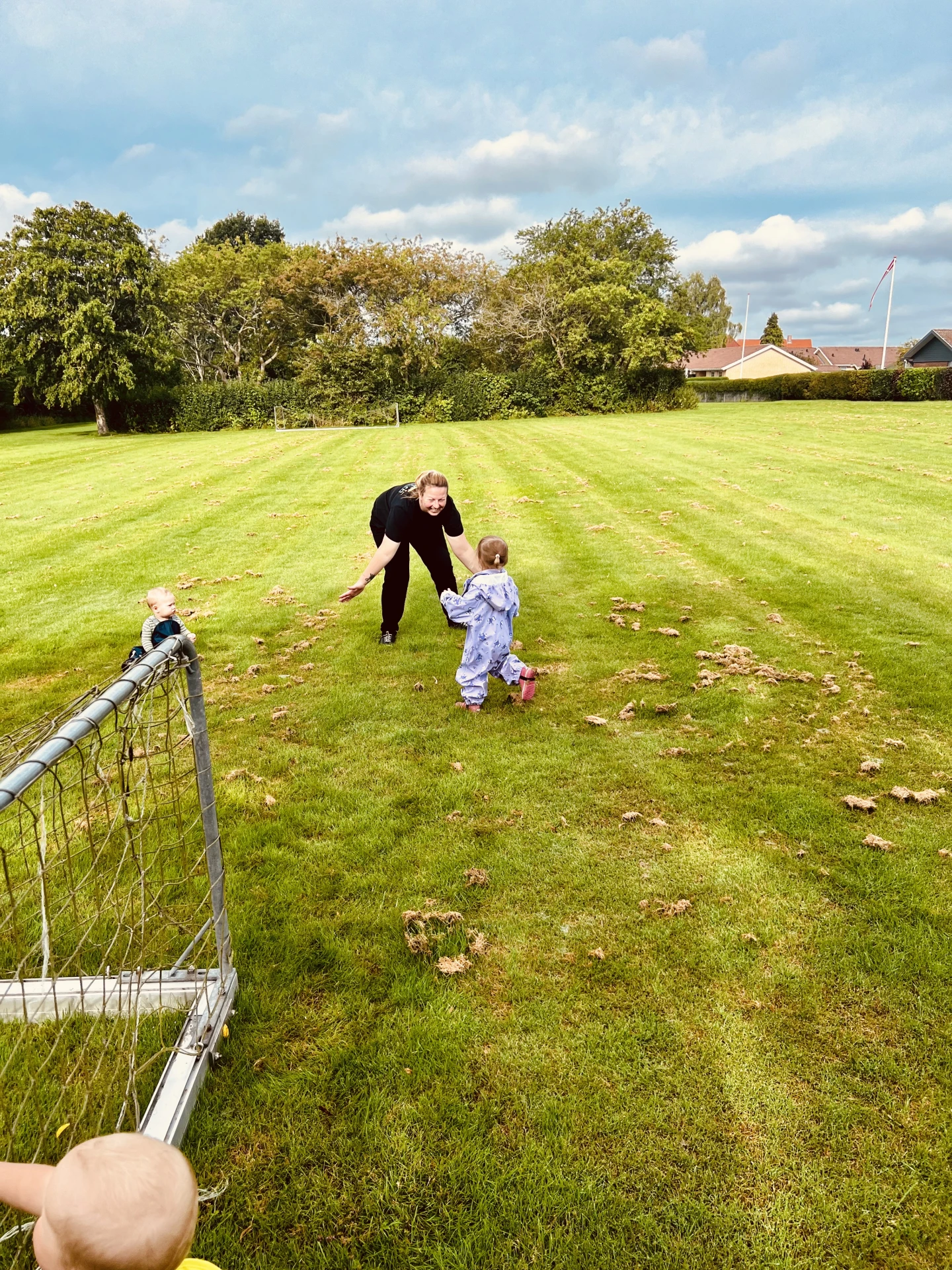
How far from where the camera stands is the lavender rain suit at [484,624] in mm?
5750

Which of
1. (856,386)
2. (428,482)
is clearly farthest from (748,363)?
(428,482)

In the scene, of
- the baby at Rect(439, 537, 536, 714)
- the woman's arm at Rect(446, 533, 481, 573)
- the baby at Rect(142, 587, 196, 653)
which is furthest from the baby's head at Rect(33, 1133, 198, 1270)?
the woman's arm at Rect(446, 533, 481, 573)

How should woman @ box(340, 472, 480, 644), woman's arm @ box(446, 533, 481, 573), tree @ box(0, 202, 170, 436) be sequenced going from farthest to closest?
tree @ box(0, 202, 170, 436)
woman's arm @ box(446, 533, 481, 573)
woman @ box(340, 472, 480, 644)

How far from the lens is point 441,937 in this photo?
3.44 metres

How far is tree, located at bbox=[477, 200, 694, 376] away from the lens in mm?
34219

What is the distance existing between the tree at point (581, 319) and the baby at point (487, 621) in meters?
31.7

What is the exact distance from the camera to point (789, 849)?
405 centimetres

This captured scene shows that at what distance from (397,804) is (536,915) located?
1306 millimetres

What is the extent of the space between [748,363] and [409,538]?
8060cm

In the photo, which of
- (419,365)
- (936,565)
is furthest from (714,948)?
(419,365)

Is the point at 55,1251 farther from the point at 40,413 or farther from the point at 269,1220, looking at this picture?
the point at 40,413

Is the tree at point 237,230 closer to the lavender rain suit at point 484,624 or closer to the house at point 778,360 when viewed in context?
the house at point 778,360

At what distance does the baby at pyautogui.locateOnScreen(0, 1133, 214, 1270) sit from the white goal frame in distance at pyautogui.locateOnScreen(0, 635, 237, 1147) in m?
0.97

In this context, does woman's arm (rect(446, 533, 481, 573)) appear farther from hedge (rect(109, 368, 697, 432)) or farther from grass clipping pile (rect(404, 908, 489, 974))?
hedge (rect(109, 368, 697, 432))
